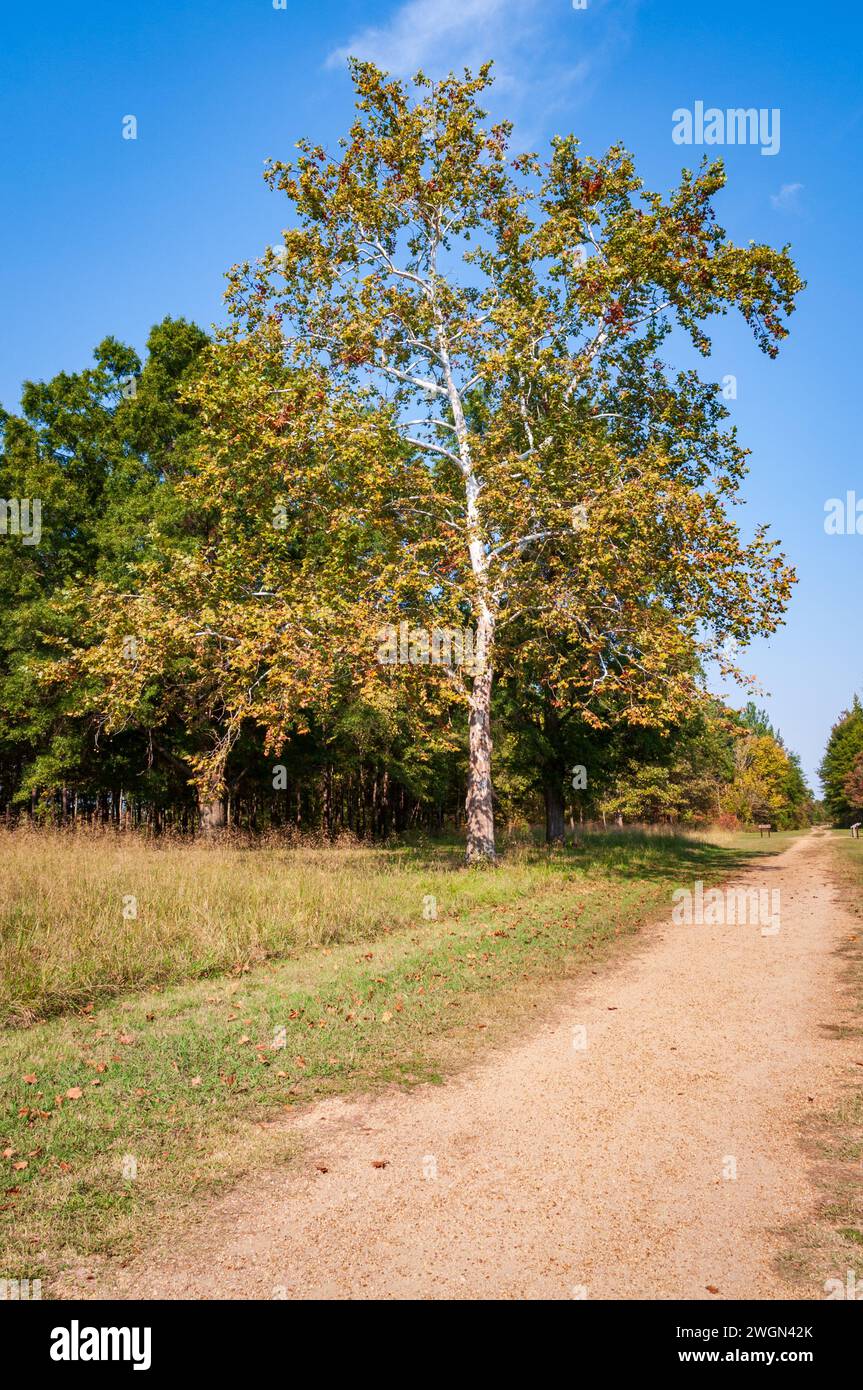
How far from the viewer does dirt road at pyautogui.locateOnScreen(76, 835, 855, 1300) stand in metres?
3.73

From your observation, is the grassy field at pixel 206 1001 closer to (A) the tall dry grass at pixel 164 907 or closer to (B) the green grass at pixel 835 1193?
(A) the tall dry grass at pixel 164 907

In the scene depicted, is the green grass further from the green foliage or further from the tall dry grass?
the green foliage

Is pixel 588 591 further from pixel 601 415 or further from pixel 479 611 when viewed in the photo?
pixel 601 415

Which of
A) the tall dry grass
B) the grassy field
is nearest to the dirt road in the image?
the grassy field

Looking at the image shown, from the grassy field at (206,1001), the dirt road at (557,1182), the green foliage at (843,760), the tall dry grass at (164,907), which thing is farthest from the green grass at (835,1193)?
the green foliage at (843,760)

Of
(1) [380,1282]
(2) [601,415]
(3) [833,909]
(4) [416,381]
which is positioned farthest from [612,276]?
(1) [380,1282]

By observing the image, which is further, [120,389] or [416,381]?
[120,389]

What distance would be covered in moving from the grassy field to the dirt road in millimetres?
494

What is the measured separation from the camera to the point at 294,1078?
646cm

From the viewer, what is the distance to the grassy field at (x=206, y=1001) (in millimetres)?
4875

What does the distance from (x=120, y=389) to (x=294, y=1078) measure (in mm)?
30990

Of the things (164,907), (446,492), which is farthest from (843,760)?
(164,907)

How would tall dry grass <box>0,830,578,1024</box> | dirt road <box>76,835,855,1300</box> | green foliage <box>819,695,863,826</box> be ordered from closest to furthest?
dirt road <box>76,835,855,1300</box>
tall dry grass <box>0,830,578,1024</box>
green foliage <box>819,695,863,826</box>

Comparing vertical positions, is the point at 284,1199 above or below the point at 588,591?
below
